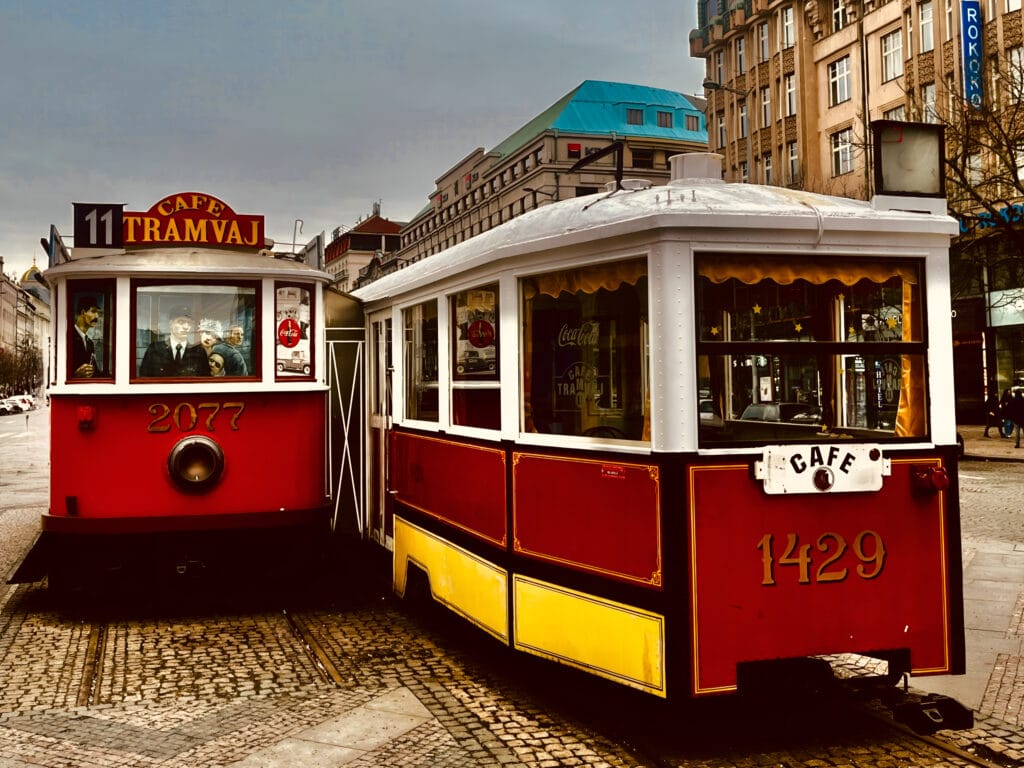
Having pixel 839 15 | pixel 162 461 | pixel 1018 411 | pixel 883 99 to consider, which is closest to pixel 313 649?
pixel 162 461

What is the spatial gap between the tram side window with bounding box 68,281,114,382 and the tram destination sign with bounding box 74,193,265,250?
0.46 m

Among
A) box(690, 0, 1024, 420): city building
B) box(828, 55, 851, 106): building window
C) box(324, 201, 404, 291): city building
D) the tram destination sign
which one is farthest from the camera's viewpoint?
box(324, 201, 404, 291): city building

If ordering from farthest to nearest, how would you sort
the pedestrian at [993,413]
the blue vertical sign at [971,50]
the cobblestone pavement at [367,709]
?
1. the blue vertical sign at [971,50]
2. the pedestrian at [993,413]
3. the cobblestone pavement at [367,709]

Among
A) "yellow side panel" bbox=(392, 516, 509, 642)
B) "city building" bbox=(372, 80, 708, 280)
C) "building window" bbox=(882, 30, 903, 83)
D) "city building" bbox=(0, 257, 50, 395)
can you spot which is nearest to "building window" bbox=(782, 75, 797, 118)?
"building window" bbox=(882, 30, 903, 83)

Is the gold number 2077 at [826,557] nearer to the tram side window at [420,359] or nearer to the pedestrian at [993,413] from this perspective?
the tram side window at [420,359]

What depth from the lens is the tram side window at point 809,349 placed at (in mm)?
4609

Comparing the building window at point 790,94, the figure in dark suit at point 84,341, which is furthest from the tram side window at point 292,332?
the building window at point 790,94

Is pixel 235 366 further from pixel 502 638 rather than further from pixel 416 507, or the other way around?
pixel 502 638

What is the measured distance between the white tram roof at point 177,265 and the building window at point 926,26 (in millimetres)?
31780

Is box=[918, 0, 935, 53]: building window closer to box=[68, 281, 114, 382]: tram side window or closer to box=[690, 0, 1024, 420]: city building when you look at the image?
box=[690, 0, 1024, 420]: city building

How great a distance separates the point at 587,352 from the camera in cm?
511

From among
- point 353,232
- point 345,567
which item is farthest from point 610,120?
point 345,567

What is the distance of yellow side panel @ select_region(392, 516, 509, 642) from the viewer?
18.2 ft

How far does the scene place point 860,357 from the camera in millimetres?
4855
